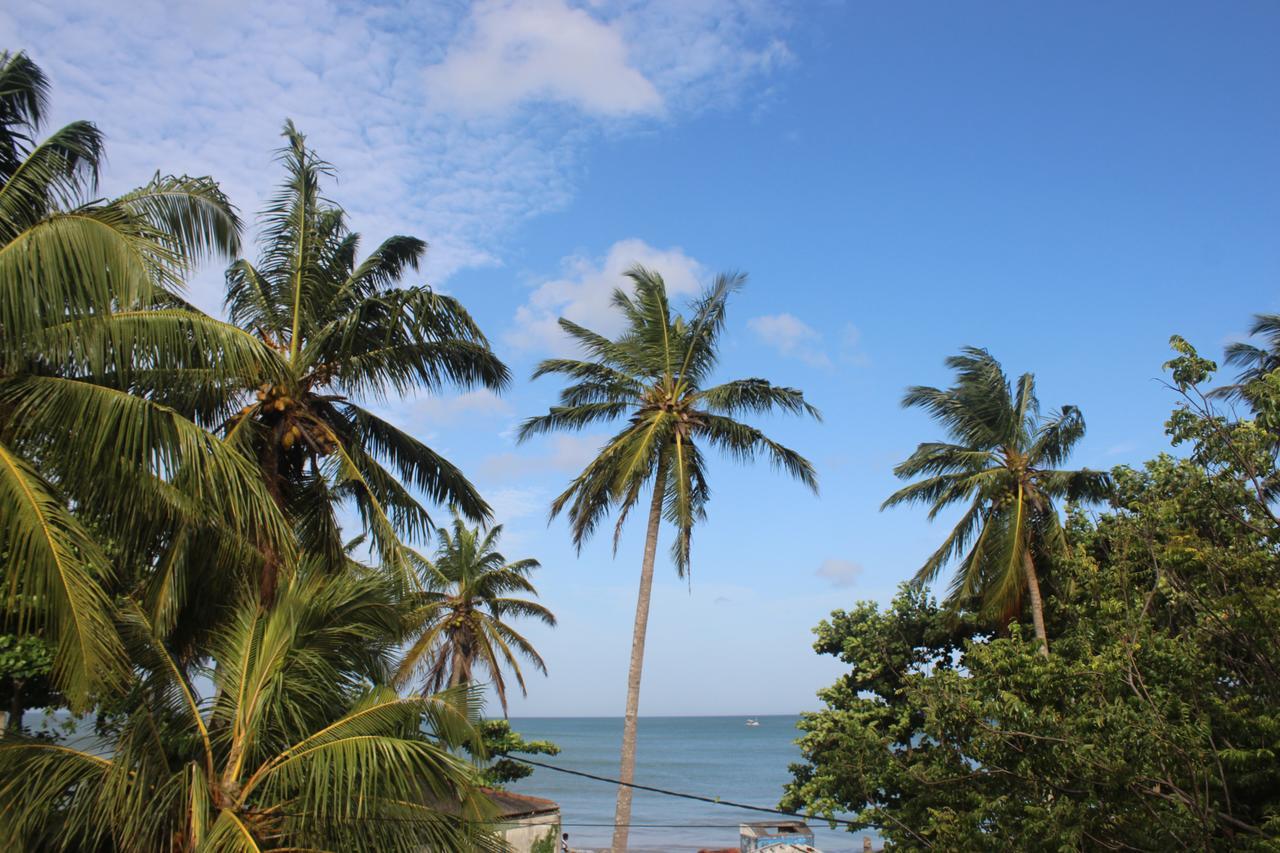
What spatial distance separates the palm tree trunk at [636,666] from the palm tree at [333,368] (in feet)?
17.8

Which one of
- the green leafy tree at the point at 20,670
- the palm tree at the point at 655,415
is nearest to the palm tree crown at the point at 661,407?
the palm tree at the point at 655,415

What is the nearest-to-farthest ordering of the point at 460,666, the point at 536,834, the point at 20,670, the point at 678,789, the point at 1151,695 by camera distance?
the point at 1151,695 < the point at 20,670 < the point at 536,834 < the point at 460,666 < the point at 678,789

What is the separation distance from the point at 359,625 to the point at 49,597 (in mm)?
3662

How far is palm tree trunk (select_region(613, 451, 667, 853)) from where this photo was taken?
17.8 m

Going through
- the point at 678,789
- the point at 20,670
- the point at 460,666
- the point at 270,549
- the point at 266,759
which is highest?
the point at 270,549

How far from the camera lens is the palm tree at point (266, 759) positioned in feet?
28.0

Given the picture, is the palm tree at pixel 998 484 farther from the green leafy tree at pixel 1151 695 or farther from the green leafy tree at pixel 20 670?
the green leafy tree at pixel 20 670

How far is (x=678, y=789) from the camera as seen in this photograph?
7750 centimetres

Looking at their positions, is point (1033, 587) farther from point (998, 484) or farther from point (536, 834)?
point (536, 834)

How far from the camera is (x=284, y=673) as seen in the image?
32.0 feet

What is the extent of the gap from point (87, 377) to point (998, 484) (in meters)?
17.7

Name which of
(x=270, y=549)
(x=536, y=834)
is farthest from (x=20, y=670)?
(x=536, y=834)

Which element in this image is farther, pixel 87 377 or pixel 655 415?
pixel 655 415

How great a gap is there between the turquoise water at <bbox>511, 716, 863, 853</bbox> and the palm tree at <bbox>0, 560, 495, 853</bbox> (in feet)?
39.9
